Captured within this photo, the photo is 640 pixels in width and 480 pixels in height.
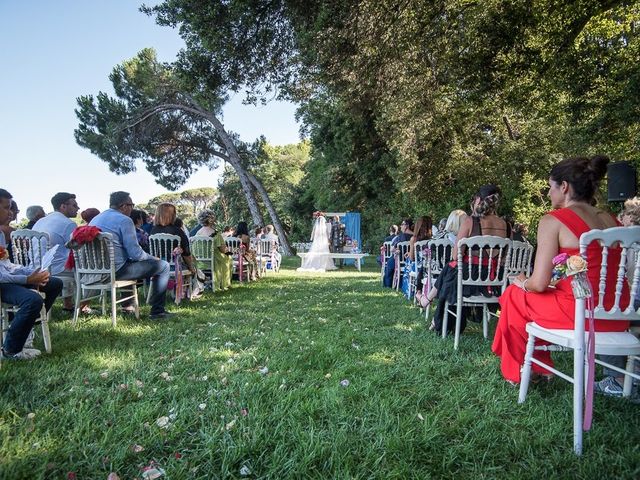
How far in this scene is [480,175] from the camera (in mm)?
14266

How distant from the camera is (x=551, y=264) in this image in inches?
89.0

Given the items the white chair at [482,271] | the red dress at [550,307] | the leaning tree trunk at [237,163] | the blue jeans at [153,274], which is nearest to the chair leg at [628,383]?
the red dress at [550,307]

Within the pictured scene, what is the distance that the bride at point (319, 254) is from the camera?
13367mm

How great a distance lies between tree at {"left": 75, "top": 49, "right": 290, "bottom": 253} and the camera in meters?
17.8

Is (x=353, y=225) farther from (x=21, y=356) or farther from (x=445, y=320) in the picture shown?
(x=21, y=356)

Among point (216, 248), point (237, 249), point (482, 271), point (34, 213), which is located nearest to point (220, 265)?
point (216, 248)

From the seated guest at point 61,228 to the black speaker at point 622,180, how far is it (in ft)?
30.0

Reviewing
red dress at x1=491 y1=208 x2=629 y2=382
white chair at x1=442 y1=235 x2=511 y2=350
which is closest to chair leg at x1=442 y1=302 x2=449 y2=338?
white chair at x1=442 y1=235 x2=511 y2=350

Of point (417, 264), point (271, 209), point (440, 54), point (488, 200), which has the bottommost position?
point (417, 264)

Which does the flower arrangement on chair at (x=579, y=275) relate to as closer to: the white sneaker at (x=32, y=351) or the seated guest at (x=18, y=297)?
the seated guest at (x=18, y=297)

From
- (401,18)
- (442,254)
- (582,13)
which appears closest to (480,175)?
(582,13)

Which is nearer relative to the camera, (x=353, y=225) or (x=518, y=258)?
(x=518, y=258)

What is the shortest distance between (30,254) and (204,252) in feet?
11.2

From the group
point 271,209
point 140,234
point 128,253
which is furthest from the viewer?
point 271,209
